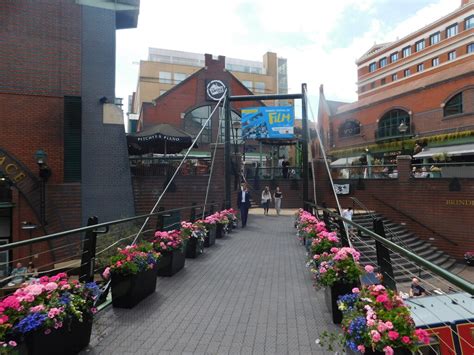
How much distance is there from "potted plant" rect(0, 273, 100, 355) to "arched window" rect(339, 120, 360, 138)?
35099mm

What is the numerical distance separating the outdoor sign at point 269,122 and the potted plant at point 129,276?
21.7 m

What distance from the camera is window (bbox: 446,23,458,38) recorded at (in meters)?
41.2

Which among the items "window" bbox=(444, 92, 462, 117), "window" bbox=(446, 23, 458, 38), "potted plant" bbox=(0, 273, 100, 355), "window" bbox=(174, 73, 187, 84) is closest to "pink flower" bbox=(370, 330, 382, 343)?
"potted plant" bbox=(0, 273, 100, 355)

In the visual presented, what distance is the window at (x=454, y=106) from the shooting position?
81.6ft

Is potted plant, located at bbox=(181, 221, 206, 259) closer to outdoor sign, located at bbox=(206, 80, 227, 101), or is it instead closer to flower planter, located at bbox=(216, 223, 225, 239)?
flower planter, located at bbox=(216, 223, 225, 239)

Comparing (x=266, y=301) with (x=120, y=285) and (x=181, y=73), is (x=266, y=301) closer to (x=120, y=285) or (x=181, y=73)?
(x=120, y=285)

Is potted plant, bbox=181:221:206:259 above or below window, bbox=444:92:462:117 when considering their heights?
below

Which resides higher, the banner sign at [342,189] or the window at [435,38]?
the window at [435,38]

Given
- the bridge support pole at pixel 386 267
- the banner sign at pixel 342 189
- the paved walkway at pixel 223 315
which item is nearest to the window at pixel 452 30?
the banner sign at pixel 342 189

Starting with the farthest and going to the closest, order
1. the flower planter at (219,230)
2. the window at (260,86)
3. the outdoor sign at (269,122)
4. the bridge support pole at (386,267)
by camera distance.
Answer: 1. the window at (260,86)
2. the outdoor sign at (269,122)
3. the flower planter at (219,230)
4. the bridge support pole at (386,267)

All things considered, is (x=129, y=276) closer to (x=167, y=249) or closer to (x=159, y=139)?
(x=167, y=249)

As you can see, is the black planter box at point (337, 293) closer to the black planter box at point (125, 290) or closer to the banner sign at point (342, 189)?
the black planter box at point (125, 290)

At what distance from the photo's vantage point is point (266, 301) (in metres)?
4.66

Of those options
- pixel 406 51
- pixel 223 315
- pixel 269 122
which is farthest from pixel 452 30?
A: pixel 223 315
